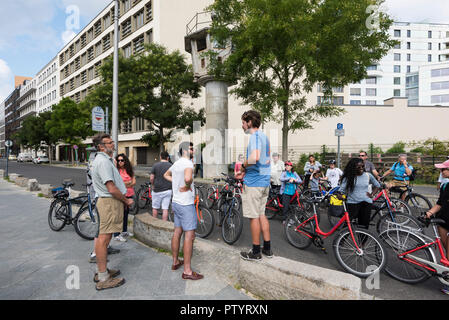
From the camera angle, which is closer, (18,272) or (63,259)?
(18,272)

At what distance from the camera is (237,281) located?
314cm

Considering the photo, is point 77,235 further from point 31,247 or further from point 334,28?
point 334,28

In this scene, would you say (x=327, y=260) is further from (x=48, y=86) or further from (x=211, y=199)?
(x=48, y=86)

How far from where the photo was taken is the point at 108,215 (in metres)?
3.11

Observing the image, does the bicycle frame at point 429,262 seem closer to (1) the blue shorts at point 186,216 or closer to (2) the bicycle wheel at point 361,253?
(2) the bicycle wheel at point 361,253

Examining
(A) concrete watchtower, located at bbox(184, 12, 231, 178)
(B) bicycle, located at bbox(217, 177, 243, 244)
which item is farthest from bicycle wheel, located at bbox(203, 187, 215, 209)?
(A) concrete watchtower, located at bbox(184, 12, 231, 178)

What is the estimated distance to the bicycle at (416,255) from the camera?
3.19 m

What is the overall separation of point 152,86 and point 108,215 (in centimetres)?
1637

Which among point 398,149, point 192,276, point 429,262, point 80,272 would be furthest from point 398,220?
point 398,149

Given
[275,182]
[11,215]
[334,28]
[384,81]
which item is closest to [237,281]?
[275,182]

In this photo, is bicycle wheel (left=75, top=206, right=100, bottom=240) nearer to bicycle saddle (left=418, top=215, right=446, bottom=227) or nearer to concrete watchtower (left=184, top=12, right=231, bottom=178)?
bicycle saddle (left=418, top=215, right=446, bottom=227)

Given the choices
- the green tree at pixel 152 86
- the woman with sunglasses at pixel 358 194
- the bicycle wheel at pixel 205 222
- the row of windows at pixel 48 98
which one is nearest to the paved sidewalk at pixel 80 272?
the bicycle wheel at pixel 205 222

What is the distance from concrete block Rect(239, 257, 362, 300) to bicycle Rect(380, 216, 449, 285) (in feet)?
4.98
